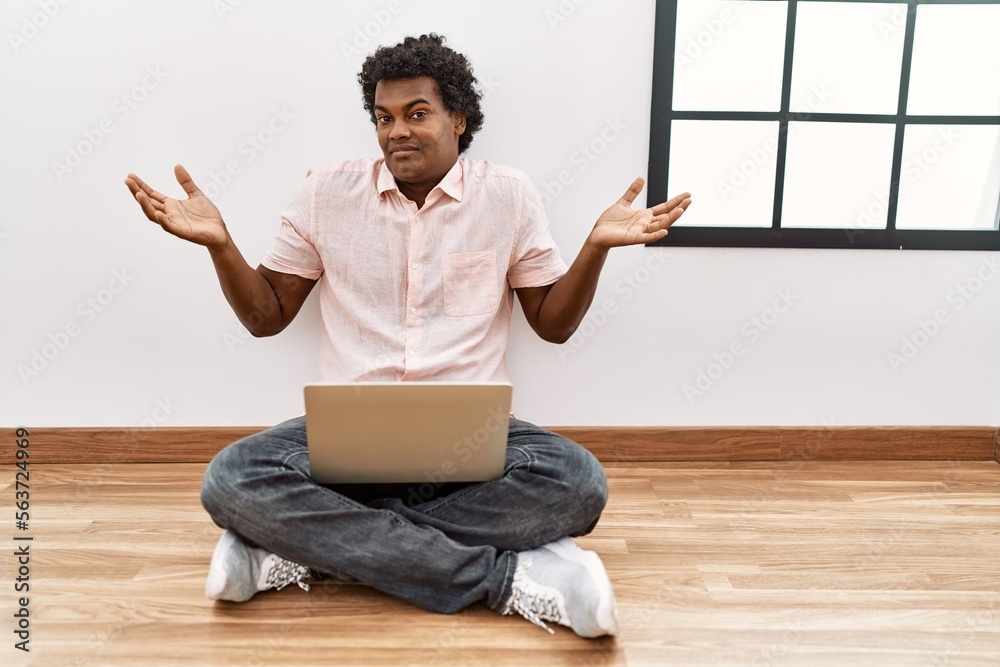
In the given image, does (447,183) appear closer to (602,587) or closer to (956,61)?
(602,587)

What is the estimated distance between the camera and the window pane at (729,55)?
2.09 meters

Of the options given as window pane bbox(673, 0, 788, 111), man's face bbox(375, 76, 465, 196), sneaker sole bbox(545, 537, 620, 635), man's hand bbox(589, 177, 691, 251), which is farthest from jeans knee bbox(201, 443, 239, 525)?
window pane bbox(673, 0, 788, 111)

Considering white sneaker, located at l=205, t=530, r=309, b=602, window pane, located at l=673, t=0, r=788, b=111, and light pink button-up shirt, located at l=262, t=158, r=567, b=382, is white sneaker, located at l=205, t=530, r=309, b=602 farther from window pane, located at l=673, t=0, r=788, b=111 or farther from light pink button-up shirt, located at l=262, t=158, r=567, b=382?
window pane, located at l=673, t=0, r=788, b=111

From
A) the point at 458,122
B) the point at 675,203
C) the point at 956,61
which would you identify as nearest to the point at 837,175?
the point at 956,61

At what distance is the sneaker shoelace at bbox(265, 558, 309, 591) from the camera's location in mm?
1484

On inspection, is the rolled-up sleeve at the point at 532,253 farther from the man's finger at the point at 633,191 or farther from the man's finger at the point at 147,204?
the man's finger at the point at 147,204

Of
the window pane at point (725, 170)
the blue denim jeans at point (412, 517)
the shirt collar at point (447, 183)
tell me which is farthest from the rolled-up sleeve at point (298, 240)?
the window pane at point (725, 170)

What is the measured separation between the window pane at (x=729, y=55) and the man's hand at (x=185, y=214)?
1.30 metres

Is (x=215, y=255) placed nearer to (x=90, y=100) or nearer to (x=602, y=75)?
(x=90, y=100)

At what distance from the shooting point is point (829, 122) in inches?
85.3

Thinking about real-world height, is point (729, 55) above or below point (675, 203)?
above

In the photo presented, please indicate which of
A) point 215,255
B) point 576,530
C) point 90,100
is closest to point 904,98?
point 576,530

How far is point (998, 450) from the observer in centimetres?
231

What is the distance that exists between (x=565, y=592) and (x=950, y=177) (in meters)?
1.76
